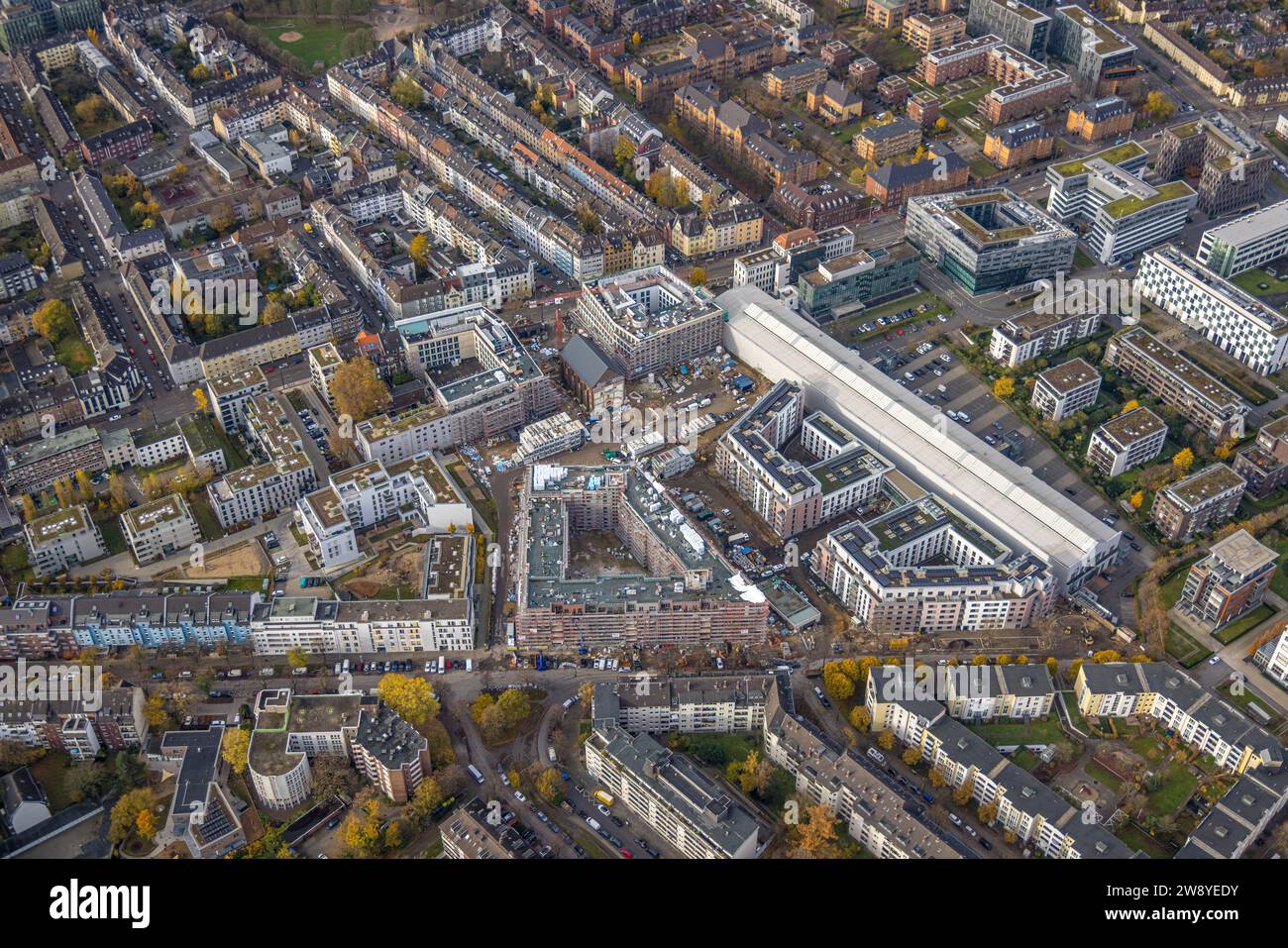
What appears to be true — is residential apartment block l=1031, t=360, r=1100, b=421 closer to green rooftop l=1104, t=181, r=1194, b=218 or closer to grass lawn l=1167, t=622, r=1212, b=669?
green rooftop l=1104, t=181, r=1194, b=218

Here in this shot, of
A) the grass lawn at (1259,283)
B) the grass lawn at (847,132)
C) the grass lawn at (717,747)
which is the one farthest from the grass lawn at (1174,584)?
the grass lawn at (847,132)

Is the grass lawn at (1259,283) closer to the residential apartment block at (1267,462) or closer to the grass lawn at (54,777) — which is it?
the residential apartment block at (1267,462)

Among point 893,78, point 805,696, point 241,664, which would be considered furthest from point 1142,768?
point 893,78

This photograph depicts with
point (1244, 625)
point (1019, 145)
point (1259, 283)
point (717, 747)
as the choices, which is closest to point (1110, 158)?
point (1019, 145)

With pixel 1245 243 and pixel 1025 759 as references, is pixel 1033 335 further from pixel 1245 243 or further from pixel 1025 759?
pixel 1025 759

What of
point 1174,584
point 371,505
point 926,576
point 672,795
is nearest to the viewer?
point 672,795

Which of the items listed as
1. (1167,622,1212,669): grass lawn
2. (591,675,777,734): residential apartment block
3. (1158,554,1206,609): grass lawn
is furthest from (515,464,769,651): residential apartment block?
(1158,554,1206,609): grass lawn
